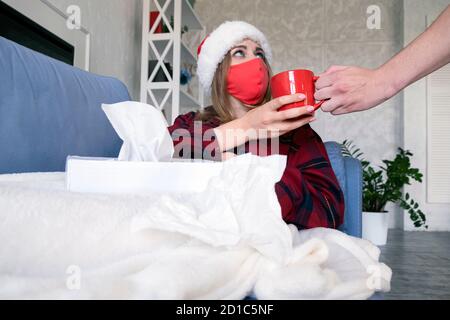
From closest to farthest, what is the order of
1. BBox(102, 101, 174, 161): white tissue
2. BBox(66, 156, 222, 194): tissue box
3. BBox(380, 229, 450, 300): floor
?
1. BBox(66, 156, 222, 194): tissue box
2. BBox(102, 101, 174, 161): white tissue
3. BBox(380, 229, 450, 300): floor

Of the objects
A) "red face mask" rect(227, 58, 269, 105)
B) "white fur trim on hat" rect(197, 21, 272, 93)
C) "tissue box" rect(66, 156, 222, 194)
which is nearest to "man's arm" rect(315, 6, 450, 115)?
"red face mask" rect(227, 58, 269, 105)

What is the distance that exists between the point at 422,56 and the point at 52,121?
29.2 inches

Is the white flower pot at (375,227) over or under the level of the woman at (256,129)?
under

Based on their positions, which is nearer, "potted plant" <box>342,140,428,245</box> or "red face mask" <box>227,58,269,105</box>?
"red face mask" <box>227,58,269,105</box>

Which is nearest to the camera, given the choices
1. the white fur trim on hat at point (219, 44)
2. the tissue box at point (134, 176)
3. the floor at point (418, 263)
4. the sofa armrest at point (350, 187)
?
the tissue box at point (134, 176)

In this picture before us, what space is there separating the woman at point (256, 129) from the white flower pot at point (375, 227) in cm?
173

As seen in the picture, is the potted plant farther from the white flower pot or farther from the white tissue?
the white tissue

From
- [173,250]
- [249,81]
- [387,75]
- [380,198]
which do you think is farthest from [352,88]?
[380,198]

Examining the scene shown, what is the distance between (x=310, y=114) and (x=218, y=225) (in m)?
0.41

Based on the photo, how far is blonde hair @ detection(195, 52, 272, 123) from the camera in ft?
3.33

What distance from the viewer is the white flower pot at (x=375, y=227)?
8.07 ft

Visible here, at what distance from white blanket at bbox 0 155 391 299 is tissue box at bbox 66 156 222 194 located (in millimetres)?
40

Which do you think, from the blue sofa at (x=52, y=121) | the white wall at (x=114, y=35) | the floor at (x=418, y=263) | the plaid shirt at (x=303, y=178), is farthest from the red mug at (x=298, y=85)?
the white wall at (x=114, y=35)

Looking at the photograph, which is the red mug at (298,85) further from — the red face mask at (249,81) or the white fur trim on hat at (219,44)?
the white fur trim on hat at (219,44)
